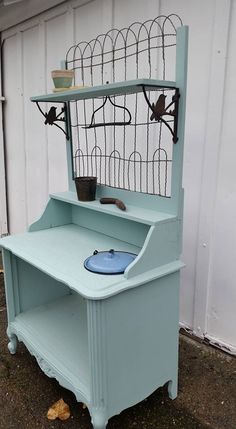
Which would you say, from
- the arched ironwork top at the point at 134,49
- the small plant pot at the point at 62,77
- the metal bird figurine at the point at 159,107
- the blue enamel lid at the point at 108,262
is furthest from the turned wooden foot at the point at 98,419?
the arched ironwork top at the point at 134,49

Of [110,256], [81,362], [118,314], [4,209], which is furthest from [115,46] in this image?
[4,209]

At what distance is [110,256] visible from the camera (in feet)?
5.64

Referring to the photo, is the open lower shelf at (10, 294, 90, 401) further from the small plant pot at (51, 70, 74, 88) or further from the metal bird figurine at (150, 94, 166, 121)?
the small plant pot at (51, 70, 74, 88)

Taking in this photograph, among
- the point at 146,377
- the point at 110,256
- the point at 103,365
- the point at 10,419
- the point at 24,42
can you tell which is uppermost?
the point at 24,42

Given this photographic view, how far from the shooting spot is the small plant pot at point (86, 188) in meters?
2.02

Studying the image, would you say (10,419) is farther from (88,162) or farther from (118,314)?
(88,162)

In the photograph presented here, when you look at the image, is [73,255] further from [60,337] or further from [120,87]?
[120,87]

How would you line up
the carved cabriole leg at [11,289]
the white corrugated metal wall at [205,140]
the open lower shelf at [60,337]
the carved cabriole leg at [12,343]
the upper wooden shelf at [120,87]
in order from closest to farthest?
the upper wooden shelf at [120,87], the open lower shelf at [60,337], the white corrugated metal wall at [205,140], the carved cabriole leg at [11,289], the carved cabriole leg at [12,343]

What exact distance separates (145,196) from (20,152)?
2.33 m

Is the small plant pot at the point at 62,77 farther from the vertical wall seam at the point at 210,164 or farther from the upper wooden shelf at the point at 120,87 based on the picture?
the vertical wall seam at the point at 210,164

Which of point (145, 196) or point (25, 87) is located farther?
point (25, 87)

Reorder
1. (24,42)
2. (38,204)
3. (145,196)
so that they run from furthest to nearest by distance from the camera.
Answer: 1. (38,204)
2. (24,42)
3. (145,196)

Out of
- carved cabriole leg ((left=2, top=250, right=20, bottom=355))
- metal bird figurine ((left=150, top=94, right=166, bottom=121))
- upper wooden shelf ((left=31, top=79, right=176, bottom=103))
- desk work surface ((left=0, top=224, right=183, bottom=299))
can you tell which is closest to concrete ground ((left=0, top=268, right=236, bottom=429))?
carved cabriole leg ((left=2, top=250, right=20, bottom=355))

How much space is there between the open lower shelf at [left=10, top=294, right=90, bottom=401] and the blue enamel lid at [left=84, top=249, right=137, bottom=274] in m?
0.51
